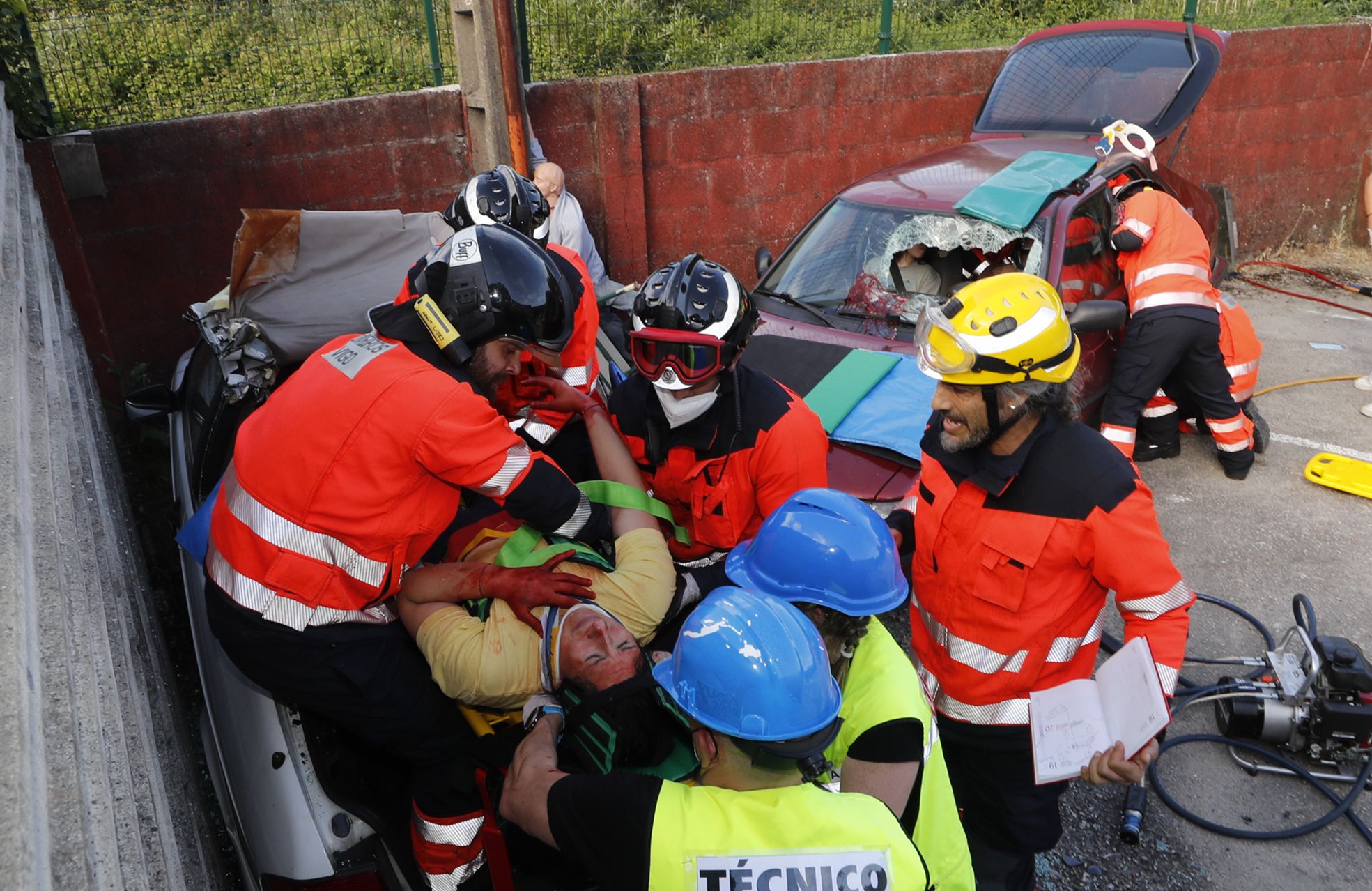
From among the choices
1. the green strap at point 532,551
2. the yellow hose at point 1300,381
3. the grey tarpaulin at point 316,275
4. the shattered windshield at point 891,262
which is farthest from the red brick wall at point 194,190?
the yellow hose at point 1300,381

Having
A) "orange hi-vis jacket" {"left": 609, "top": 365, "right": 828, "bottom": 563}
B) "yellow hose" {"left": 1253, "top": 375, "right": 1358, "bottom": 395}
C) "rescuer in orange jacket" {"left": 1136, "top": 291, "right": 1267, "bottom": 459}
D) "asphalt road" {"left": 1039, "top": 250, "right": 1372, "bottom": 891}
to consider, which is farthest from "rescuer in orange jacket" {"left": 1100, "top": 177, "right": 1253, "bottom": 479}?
"orange hi-vis jacket" {"left": 609, "top": 365, "right": 828, "bottom": 563}

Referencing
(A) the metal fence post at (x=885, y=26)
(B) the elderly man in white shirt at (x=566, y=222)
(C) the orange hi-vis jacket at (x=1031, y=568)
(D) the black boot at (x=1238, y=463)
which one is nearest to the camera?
(C) the orange hi-vis jacket at (x=1031, y=568)

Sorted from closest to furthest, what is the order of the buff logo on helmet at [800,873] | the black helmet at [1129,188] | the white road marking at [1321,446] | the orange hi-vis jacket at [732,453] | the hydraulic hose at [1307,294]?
the buff logo on helmet at [800,873] → the orange hi-vis jacket at [732,453] → the black helmet at [1129,188] → the white road marking at [1321,446] → the hydraulic hose at [1307,294]

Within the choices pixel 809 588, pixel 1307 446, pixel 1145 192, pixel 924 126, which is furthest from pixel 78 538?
pixel 924 126

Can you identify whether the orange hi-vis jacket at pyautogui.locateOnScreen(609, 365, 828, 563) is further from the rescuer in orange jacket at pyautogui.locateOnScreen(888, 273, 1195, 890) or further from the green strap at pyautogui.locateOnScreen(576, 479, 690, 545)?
the rescuer in orange jacket at pyautogui.locateOnScreen(888, 273, 1195, 890)

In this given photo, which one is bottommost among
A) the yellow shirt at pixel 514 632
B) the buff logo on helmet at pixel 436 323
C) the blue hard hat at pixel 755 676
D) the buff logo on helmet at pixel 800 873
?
the yellow shirt at pixel 514 632

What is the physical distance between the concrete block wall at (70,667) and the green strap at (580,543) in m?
1.03

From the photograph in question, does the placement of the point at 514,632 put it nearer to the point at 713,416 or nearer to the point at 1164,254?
the point at 713,416

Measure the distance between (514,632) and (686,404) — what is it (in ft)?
3.08

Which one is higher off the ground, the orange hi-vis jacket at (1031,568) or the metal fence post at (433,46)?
the metal fence post at (433,46)

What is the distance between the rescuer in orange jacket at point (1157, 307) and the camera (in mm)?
A: 5582

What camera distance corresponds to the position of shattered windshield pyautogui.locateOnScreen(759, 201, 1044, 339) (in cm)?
499

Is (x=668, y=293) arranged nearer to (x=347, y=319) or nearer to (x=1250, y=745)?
(x=347, y=319)

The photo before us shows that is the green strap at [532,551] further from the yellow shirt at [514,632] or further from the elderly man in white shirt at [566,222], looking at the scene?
the elderly man in white shirt at [566,222]
